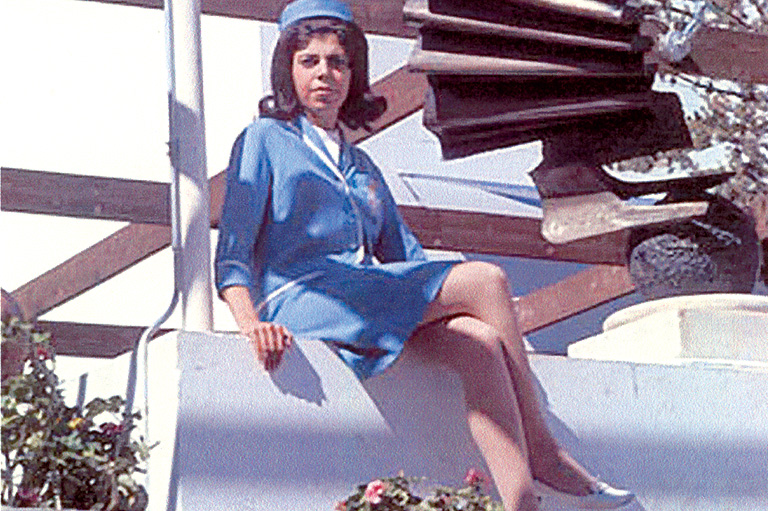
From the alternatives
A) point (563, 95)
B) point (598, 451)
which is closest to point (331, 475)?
point (598, 451)

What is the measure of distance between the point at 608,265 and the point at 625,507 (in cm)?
339

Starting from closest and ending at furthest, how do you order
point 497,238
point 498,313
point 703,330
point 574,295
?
1. point 498,313
2. point 703,330
3. point 497,238
4. point 574,295

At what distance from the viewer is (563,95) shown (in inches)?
223

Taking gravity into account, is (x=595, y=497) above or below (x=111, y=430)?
below

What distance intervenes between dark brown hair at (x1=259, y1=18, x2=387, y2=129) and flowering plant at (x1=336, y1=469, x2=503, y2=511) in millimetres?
892

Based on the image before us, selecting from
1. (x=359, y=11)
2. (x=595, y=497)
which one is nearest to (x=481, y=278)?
(x=595, y=497)

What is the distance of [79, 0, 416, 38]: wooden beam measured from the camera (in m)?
6.66

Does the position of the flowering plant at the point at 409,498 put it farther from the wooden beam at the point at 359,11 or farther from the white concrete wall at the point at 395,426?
the wooden beam at the point at 359,11

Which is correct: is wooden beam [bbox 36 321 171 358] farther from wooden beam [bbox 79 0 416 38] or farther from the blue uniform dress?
the blue uniform dress

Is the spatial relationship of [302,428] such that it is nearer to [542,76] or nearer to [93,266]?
[542,76]

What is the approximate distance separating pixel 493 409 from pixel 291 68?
92 cm

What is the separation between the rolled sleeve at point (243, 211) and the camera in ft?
15.3

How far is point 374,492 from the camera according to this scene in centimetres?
449

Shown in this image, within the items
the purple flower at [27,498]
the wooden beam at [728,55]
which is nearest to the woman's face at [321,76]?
the purple flower at [27,498]
